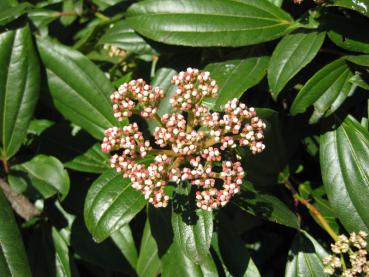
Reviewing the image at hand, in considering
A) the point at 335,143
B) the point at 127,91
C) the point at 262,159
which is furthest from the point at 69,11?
the point at 335,143

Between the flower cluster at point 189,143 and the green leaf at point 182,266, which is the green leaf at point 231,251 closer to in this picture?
the green leaf at point 182,266

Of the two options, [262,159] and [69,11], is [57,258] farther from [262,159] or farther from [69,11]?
[69,11]

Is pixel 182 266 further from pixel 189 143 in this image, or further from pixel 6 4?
pixel 6 4

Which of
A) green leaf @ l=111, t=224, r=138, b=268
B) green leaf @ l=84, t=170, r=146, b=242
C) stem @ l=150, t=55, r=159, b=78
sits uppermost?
stem @ l=150, t=55, r=159, b=78

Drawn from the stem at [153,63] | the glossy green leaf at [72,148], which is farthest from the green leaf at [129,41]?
the glossy green leaf at [72,148]

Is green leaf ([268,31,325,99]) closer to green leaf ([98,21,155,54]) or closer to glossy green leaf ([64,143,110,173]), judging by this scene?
green leaf ([98,21,155,54])

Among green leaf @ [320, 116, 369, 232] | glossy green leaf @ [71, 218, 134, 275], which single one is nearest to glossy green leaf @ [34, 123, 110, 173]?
glossy green leaf @ [71, 218, 134, 275]
